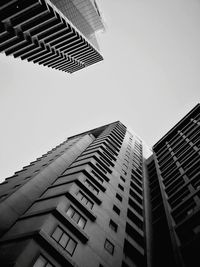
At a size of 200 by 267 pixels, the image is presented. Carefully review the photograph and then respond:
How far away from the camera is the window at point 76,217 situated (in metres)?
19.1

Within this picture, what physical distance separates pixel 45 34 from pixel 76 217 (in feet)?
81.2

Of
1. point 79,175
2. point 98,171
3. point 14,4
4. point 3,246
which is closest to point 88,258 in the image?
point 3,246

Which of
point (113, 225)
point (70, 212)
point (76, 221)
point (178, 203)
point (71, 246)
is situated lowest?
point (178, 203)

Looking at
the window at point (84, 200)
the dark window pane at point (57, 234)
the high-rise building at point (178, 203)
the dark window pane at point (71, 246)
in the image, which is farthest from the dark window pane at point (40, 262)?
the high-rise building at point (178, 203)

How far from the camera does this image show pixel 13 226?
18562mm

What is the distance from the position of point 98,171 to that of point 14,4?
20.6 metres

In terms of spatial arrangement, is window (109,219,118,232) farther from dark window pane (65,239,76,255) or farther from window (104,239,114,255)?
dark window pane (65,239,76,255)

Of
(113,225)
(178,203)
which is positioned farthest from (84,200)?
(178,203)

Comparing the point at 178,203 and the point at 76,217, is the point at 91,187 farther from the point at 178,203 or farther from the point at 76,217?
the point at 178,203

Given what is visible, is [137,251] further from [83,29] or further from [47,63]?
[83,29]

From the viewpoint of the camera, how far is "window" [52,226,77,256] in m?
16.1

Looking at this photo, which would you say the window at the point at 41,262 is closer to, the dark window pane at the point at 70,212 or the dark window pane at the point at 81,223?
the dark window pane at the point at 81,223

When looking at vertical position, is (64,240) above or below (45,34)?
below

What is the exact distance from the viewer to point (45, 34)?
107ft
